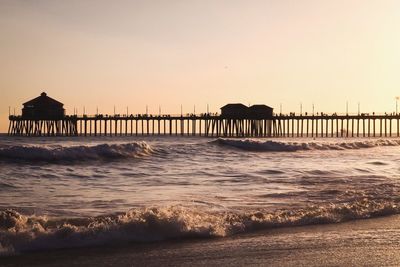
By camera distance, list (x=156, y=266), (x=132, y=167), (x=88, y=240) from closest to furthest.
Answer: (x=156, y=266), (x=88, y=240), (x=132, y=167)

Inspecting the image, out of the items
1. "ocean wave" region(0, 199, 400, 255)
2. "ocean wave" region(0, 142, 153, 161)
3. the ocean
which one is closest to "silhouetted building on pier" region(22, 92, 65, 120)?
"ocean wave" region(0, 142, 153, 161)

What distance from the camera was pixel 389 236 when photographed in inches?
329

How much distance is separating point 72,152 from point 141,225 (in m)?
17.6

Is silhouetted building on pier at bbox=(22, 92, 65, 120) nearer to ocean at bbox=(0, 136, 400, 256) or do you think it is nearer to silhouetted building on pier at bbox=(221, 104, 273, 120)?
silhouetted building on pier at bbox=(221, 104, 273, 120)

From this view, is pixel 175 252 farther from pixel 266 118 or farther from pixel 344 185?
pixel 266 118

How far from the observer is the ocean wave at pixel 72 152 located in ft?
78.0

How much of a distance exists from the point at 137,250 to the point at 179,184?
7.48 m

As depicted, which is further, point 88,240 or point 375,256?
point 88,240

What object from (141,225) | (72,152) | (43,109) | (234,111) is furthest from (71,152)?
(43,109)

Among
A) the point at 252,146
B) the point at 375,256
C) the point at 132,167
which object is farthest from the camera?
the point at 252,146

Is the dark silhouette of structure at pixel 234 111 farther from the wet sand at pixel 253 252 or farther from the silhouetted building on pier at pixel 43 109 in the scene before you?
the wet sand at pixel 253 252

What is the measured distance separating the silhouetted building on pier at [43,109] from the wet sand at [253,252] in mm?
78031

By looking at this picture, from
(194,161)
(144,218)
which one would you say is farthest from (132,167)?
(144,218)

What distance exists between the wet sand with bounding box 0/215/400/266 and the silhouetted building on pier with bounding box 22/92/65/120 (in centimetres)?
7803
